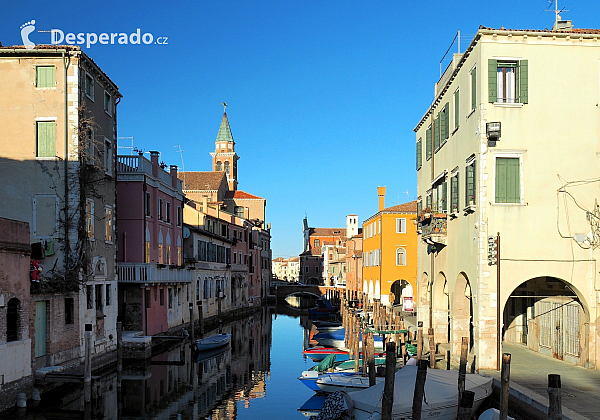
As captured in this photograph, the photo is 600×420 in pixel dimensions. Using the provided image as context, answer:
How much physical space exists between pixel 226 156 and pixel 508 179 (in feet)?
245

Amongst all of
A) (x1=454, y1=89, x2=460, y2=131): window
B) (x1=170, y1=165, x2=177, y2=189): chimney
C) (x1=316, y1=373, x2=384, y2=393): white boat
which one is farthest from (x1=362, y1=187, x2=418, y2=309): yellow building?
(x1=316, y1=373, x2=384, y2=393): white boat

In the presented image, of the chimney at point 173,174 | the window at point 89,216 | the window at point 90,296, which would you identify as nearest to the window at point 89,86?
the window at point 89,216

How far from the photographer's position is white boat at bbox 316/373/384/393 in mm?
19156

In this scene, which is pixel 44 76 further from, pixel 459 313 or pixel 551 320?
pixel 551 320

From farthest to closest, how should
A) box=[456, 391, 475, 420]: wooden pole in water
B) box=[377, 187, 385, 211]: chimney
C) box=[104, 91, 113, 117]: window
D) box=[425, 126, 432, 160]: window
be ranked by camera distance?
1. box=[377, 187, 385, 211]: chimney
2. box=[425, 126, 432, 160]: window
3. box=[104, 91, 113, 117]: window
4. box=[456, 391, 475, 420]: wooden pole in water

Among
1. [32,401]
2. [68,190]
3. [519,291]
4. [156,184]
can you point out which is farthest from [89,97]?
[519,291]

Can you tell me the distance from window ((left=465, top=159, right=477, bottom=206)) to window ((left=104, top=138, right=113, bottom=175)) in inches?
582

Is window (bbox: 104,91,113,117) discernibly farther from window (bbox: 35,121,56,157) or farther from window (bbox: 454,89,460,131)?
window (bbox: 454,89,460,131)

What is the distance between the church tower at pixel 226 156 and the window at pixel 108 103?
2448 inches

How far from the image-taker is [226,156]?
9050 centimetres

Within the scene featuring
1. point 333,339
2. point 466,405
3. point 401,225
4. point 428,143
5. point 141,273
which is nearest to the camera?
point 466,405

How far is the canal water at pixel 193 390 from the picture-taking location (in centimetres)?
1791

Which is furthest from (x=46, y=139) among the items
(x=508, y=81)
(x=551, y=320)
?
(x=551, y=320)

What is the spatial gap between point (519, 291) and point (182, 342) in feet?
60.3
